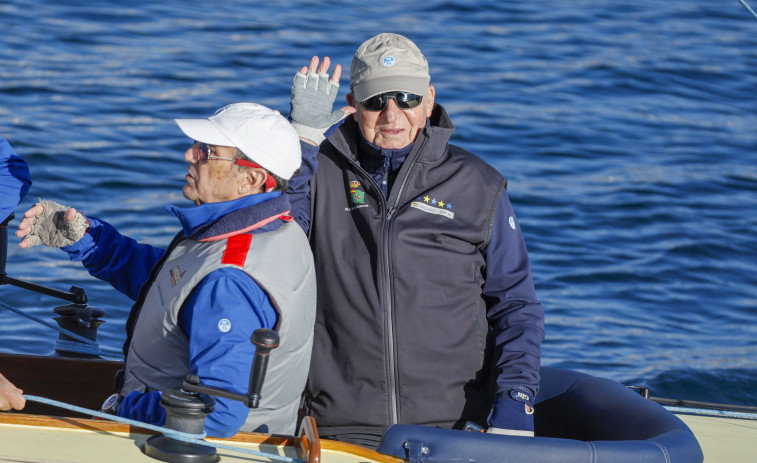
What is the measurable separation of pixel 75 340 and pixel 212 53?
20.4 feet

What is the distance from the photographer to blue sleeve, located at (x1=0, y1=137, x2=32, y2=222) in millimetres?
2889

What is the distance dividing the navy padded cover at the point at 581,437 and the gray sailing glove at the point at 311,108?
2.72ft

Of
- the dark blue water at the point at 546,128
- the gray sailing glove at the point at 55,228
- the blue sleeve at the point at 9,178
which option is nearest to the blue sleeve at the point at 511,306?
→ the gray sailing glove at the point at 55,228

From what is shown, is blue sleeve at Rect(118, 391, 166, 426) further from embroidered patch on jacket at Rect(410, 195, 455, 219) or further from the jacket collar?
embroidered patch on jacket at Rect(410, 195, 455, 219)

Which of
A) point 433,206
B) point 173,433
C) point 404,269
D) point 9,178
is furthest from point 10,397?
point 433,206

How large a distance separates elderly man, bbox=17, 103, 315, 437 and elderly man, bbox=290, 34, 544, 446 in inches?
11.4

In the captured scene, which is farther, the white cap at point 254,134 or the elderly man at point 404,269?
the elderly man at point 404,269

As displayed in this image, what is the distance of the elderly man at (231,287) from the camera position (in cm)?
211

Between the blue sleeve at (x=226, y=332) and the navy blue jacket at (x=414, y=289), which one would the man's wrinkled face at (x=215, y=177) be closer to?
the blue sleeve at (x=226, y=332)

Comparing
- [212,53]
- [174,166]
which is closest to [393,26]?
[212,53]

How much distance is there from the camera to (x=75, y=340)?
3.52 m

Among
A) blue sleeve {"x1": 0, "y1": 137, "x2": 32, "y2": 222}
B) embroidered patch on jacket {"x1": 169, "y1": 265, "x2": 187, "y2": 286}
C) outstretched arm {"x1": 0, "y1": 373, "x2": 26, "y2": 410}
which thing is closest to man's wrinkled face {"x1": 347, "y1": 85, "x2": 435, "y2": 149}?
embroidered patch on jacket {"x1": 169, "y1": 265, "x2": 187, "y2": 286}

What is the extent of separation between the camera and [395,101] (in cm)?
275

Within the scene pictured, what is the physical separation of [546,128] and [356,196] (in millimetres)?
5985
